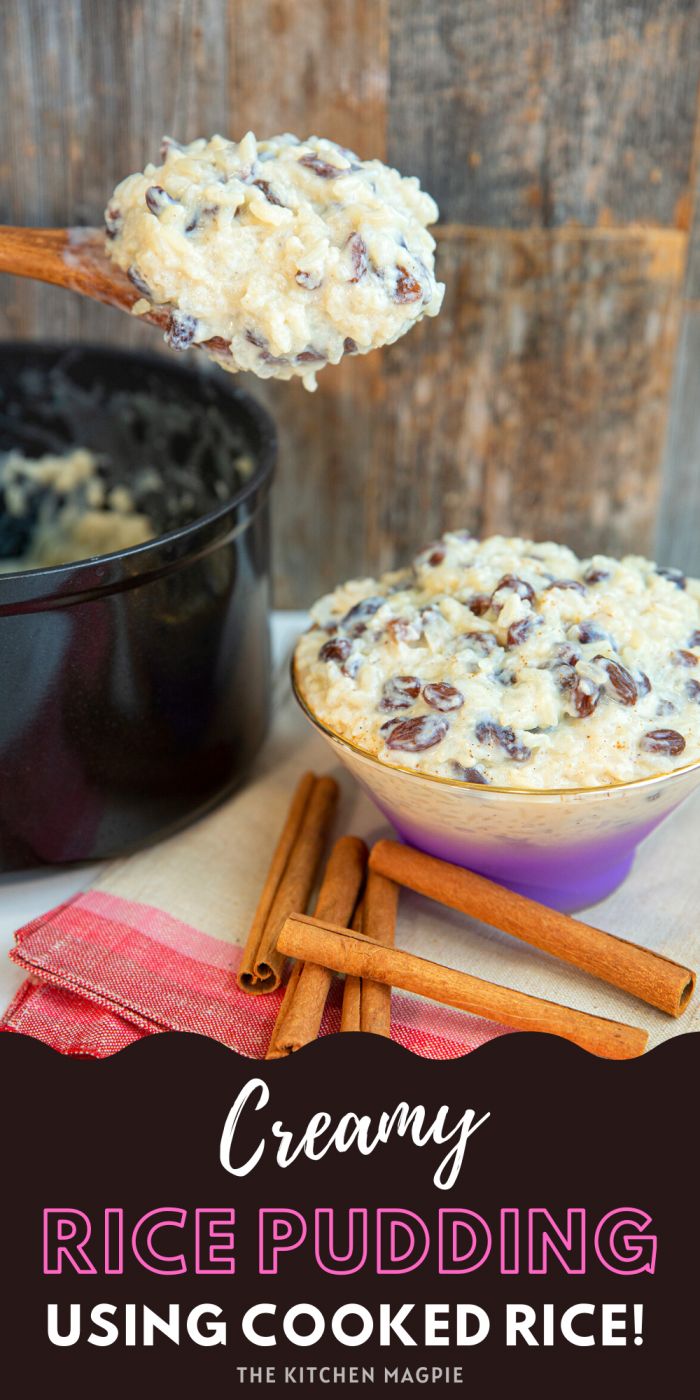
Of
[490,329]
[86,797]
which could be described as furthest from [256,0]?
[86,797]

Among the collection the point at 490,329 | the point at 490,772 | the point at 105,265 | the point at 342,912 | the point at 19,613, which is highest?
the point at 105,265

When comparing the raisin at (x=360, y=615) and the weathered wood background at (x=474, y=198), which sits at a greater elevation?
the weathered wood background at (x=474, y=198)

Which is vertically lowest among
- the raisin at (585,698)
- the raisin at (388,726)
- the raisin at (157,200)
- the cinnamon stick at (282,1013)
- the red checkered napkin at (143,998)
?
the red checkered napkin at (143,998)

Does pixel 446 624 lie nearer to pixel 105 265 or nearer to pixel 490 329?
pixel 105 265

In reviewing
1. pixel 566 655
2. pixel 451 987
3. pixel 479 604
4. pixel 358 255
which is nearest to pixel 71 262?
pixel 358 255

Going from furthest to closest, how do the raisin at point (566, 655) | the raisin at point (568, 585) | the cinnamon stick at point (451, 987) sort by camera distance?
1. the raisin at point (568, 585)
2. the raisin at point (566, 655)
3. the cinnamon stick at point (451, 987)

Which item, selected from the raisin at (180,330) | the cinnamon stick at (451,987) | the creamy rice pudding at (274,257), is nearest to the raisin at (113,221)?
the creamy rice pudding at (274,257)

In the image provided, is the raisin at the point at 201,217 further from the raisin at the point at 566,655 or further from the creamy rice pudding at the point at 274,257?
the raisin at the point at 566,655
